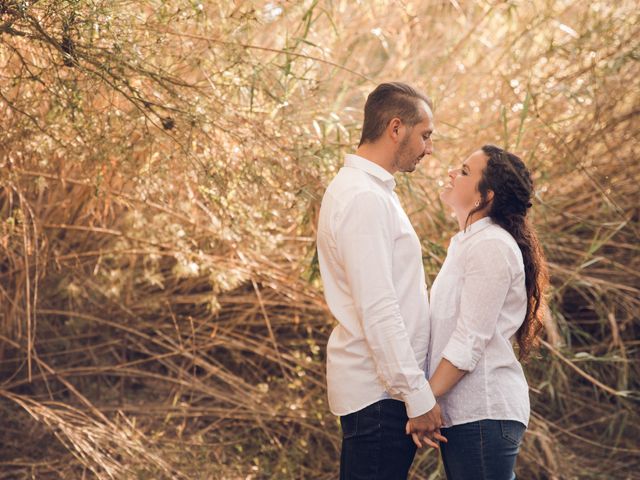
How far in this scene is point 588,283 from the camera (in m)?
3.82

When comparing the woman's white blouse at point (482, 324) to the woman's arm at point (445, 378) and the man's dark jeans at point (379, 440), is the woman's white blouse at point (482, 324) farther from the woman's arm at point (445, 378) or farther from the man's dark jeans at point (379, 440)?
the man's dark jeans at point (379, 440)

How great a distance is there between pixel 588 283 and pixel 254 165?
1623mm

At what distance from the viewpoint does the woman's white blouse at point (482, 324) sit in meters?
2.04

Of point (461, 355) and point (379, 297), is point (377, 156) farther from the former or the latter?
point (461, 355)

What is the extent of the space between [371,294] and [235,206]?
1286 mm

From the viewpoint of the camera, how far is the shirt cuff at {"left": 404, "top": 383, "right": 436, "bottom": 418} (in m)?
1.95

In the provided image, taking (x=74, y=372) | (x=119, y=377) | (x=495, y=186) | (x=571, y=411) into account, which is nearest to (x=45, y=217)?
(x=74, y=372)

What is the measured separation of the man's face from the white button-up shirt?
2.4 inches

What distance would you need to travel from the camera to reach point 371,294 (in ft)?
6.43

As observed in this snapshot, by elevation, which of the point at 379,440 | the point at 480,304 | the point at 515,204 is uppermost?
the point at 515,204

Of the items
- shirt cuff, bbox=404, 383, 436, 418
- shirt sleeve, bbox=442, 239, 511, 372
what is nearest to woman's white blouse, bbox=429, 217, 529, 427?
shirt sleeve, bbox=442, 239, 511, 372

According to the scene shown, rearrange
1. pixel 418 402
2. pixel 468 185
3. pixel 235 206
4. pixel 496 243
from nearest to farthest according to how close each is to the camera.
A: pixel 418 402 → pixel 496 243 → pixel 468 185 → pixel 235 206

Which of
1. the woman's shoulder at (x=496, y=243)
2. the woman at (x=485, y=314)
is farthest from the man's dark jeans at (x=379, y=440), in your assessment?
the woman's shoulder at (x=496, y=243)

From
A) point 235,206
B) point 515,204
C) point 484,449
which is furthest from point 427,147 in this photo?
point 235,206
